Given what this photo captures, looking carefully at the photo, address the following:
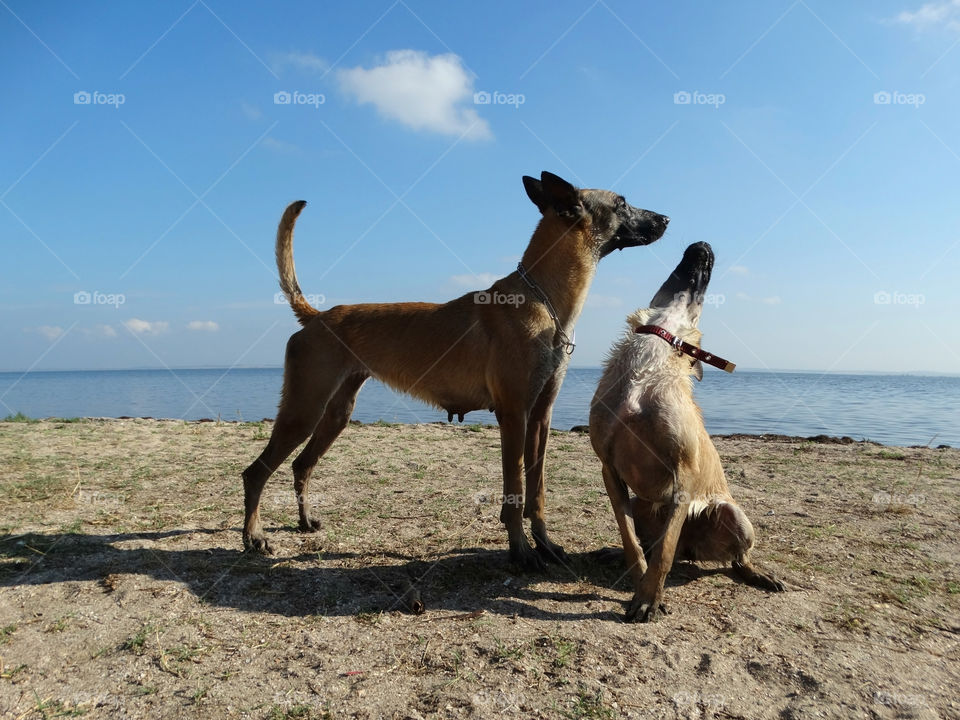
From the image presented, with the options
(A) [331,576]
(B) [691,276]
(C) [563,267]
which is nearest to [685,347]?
(B) [691,276]

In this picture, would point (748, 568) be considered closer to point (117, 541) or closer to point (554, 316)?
point (554, 316)

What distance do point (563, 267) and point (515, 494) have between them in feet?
5.56

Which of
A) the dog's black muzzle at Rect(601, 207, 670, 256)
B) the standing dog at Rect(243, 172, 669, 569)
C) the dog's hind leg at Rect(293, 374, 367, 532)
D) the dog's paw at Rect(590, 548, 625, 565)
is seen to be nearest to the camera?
the standing dog at Rect(243, 172, 669, 569)

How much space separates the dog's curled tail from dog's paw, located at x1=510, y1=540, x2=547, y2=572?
2535 mm

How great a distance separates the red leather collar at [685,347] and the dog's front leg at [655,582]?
1.00m

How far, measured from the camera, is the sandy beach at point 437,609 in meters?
2.59

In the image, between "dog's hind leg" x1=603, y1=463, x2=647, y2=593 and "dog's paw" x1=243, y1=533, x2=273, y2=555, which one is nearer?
"dog's hind leg" x1=603, y1=463, x2=647, y2=593

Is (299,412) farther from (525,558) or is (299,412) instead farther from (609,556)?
(609,556)

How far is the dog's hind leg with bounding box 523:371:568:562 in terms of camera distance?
4.47 m

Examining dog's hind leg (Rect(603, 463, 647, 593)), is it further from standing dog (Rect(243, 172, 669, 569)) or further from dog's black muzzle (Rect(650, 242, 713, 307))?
dog's black muzzle (Rect(650, 242, 713, 307))

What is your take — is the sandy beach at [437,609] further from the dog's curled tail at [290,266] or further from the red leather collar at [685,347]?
the dog's curled tail at [290,266]

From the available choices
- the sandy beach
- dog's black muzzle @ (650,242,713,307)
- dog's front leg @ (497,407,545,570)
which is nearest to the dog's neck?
dog's black muzzle @ (650,242,713,307)

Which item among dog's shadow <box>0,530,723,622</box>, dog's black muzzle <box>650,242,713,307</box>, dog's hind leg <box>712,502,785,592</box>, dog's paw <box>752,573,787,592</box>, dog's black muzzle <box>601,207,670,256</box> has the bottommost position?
dog's shadow <box>0,530,723,622</box>

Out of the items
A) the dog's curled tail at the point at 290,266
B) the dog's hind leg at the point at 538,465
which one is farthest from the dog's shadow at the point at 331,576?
the dog's curled tail at the point at 290,266
